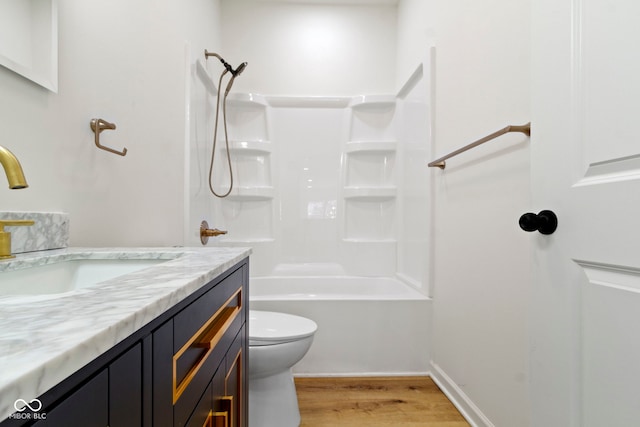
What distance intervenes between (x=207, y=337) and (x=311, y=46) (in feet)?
8.86

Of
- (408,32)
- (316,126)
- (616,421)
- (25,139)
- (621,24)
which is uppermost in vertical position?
(408,32)

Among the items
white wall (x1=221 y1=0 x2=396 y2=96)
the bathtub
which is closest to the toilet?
the bathtub

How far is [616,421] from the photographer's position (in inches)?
22.9

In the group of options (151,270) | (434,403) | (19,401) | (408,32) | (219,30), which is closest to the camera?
(19,401)

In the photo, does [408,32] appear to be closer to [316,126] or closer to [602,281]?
[316,126]

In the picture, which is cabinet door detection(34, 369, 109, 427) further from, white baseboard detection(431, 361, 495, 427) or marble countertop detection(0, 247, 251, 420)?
white baseboard detection(431, 361, 495, 427)

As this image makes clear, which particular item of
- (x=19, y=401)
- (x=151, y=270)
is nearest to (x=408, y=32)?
(x=151, y=270)

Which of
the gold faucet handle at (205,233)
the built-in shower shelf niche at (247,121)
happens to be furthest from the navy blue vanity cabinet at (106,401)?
the built-in shower shelf niche at (247,121)

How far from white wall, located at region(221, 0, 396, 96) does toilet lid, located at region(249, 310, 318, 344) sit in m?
1.86

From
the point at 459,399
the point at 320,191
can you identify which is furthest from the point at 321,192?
the point at 459,399

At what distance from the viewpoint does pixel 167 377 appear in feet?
1.49

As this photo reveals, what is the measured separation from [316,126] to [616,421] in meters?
2.58

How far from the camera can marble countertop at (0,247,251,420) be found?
0.74ft

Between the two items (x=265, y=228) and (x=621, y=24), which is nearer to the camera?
(x=621, y=24)
